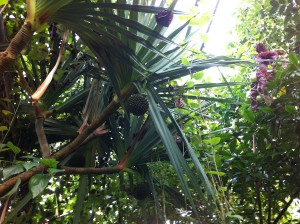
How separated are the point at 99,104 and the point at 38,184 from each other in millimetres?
678

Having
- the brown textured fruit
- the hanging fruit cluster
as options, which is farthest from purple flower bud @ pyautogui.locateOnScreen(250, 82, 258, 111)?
the brown textured fruit

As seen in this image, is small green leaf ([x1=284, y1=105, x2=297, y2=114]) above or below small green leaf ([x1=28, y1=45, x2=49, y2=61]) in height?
below

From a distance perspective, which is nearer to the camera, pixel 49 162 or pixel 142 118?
pixel 49 162

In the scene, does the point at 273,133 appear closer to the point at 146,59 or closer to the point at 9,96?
the point at 146,59

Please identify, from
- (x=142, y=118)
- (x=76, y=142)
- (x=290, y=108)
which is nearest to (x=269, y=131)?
(x=290, y=108)

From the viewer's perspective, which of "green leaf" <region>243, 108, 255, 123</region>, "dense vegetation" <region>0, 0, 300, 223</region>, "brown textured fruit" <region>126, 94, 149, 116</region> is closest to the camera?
"dense vegetation" <region>0, 0, 300, 223</region>

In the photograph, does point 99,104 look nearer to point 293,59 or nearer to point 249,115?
point 249,115

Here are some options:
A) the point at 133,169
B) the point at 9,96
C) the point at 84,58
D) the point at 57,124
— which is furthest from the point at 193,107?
the point at 9,96

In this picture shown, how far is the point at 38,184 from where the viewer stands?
2.98ft

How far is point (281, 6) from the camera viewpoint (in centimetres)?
150

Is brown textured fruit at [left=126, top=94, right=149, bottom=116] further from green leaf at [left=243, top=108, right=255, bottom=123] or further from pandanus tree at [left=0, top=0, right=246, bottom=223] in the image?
green leaf at [left=243, top=108, right=255, bottom=123]

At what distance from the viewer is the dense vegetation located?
3.71 ft

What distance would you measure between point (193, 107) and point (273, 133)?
15.4 inches

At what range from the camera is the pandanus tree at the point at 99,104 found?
1.03 meters
